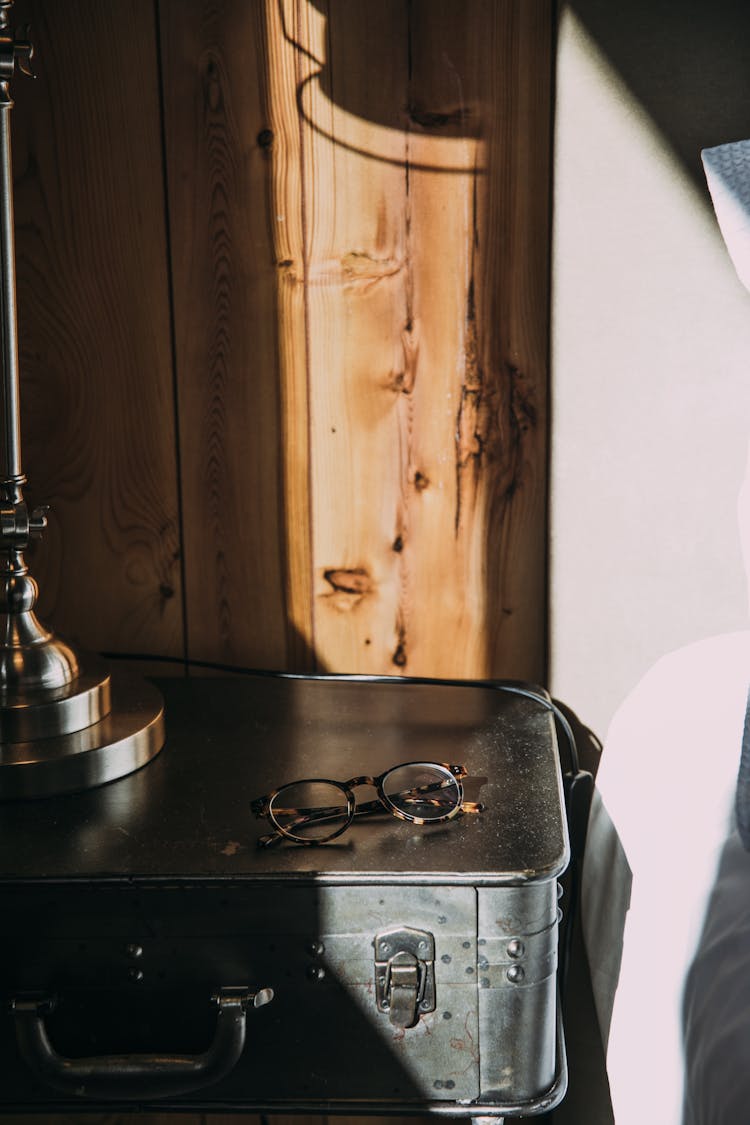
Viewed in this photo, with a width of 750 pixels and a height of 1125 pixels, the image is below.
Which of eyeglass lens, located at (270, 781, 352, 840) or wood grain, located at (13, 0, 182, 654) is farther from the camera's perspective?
wood grain, located at (13, 0, 182, 654)

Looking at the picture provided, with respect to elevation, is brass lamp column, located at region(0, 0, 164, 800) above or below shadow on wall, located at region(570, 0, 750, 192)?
below

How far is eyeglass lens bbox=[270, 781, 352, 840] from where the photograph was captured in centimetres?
85

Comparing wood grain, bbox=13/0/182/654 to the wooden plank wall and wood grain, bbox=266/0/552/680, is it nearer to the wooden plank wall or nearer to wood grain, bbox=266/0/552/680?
the wooden plank wall

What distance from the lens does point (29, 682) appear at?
2.98 ft

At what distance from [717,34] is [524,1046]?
88 centimetres

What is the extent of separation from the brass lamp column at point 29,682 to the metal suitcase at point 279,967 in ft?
0.16

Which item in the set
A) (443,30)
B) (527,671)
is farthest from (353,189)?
(527,671)

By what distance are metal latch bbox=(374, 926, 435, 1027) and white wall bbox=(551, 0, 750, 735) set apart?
0.41 metres

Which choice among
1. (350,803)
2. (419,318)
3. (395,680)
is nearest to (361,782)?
(350,803)

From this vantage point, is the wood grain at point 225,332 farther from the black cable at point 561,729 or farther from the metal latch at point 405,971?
the metal latch at point 405,971

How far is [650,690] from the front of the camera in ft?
3.43

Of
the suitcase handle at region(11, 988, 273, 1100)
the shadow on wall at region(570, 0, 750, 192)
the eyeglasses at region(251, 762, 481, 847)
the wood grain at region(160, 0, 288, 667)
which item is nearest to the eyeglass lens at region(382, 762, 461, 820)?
the eyeglasses at region(251, 762, 481, 847)

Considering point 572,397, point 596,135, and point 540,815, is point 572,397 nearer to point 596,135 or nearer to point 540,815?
point 596,135

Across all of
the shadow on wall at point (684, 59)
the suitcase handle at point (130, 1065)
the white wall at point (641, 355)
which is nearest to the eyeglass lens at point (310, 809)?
the suitcase handle at point (130, 1065)
